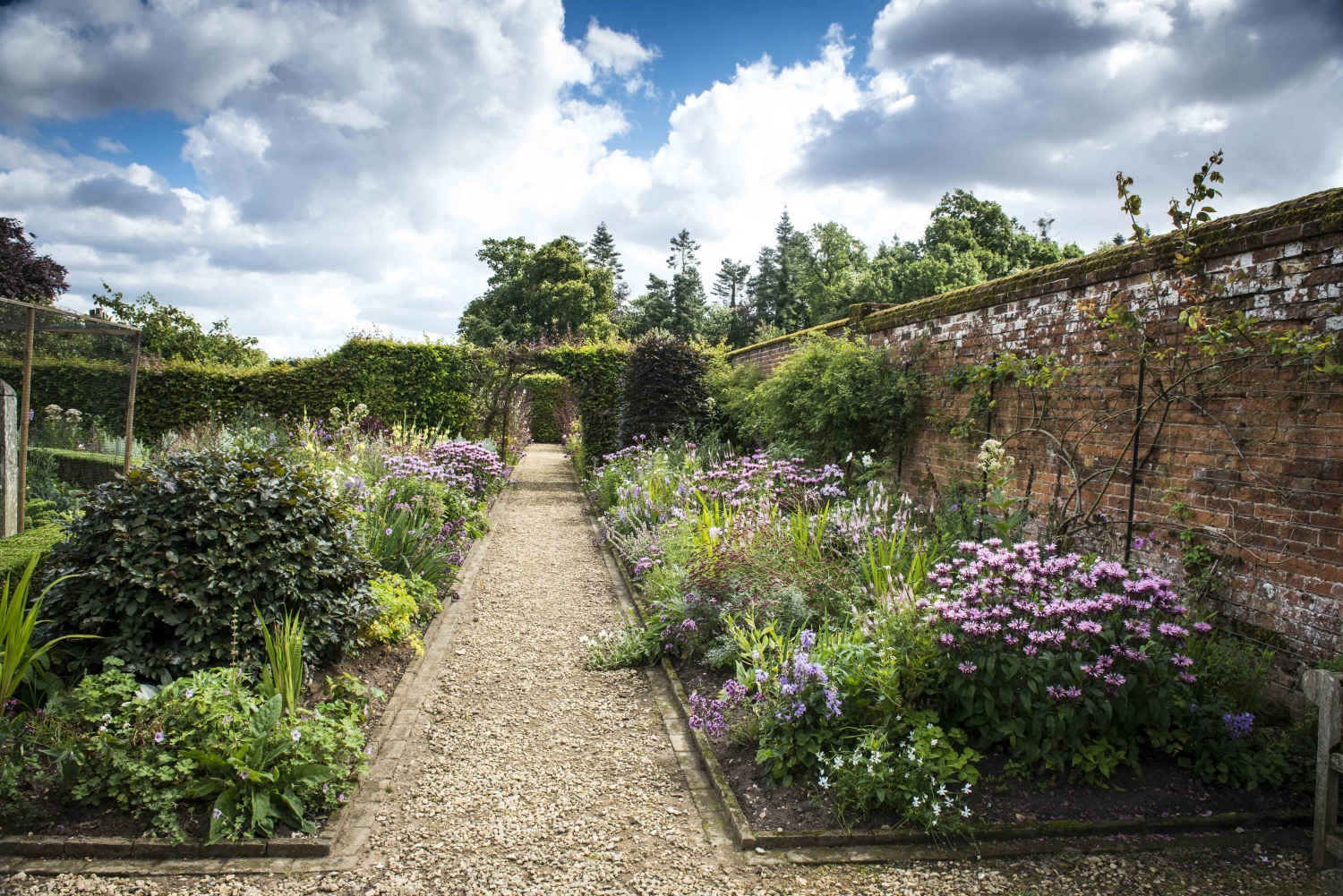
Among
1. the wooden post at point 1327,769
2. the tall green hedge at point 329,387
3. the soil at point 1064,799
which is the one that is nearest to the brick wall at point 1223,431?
the wooden post at point 1327,769

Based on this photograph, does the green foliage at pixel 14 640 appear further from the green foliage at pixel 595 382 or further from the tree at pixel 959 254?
the tree at pixel 959 254

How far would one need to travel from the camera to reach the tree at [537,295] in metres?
34.8

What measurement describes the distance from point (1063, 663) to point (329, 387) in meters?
13.4

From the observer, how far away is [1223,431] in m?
3.48

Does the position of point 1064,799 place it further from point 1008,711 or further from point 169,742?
point 169,742

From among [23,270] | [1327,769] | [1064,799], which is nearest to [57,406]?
[1064,799]

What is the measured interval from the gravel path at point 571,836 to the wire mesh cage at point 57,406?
157 inches

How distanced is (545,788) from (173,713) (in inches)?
60.6

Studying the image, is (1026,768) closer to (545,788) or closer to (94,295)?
(545,788)

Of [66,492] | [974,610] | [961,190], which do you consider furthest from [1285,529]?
[961,190]

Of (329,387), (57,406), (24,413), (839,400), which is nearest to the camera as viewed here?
(24,413)

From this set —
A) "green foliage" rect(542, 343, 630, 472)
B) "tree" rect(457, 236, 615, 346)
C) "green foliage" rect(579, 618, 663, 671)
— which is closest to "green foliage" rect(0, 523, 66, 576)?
"green foliage" rect(579, 618, 663, 671)

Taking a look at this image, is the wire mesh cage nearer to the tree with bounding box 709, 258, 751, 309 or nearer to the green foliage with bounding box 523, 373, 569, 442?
the green foliage with bounding box 523, 373, 569, 442

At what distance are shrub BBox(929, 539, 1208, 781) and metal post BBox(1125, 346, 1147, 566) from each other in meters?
1.03
